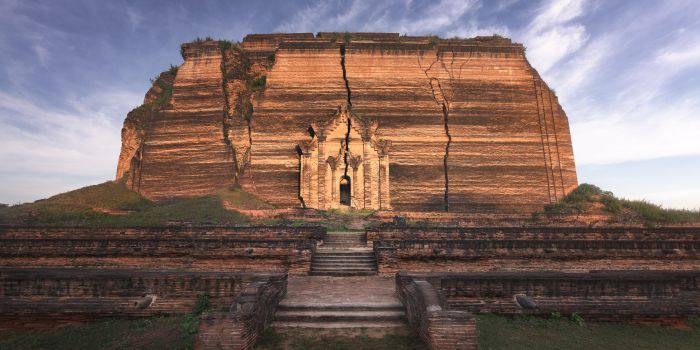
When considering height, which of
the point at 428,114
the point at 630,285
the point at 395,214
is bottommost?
the point at 630,285

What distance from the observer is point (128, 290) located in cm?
670

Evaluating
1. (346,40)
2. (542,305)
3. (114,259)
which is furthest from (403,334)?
(346,40)

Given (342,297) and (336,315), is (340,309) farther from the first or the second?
(342,297)

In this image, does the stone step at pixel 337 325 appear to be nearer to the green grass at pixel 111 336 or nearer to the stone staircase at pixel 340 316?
the stone staircase at pixel 340 316

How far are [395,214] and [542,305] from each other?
12.8 metres

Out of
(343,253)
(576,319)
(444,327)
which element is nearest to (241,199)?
(343,253)

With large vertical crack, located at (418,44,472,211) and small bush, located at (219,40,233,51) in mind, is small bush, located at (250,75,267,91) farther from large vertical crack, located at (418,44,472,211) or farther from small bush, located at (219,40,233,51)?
large vertical crack, located at (418,44,472,211)

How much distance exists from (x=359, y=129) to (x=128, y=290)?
17377 mm

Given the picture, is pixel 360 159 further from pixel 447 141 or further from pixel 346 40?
pixel 346 40

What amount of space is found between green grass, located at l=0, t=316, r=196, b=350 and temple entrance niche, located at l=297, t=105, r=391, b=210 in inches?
623

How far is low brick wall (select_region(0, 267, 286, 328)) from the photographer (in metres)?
6.45

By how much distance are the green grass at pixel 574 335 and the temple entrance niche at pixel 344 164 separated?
51.6ft

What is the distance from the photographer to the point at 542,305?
6426 millimetres

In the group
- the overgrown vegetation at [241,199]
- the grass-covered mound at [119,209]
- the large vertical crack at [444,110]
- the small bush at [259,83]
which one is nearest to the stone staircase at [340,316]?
the grass-covered mound at [119,209]
